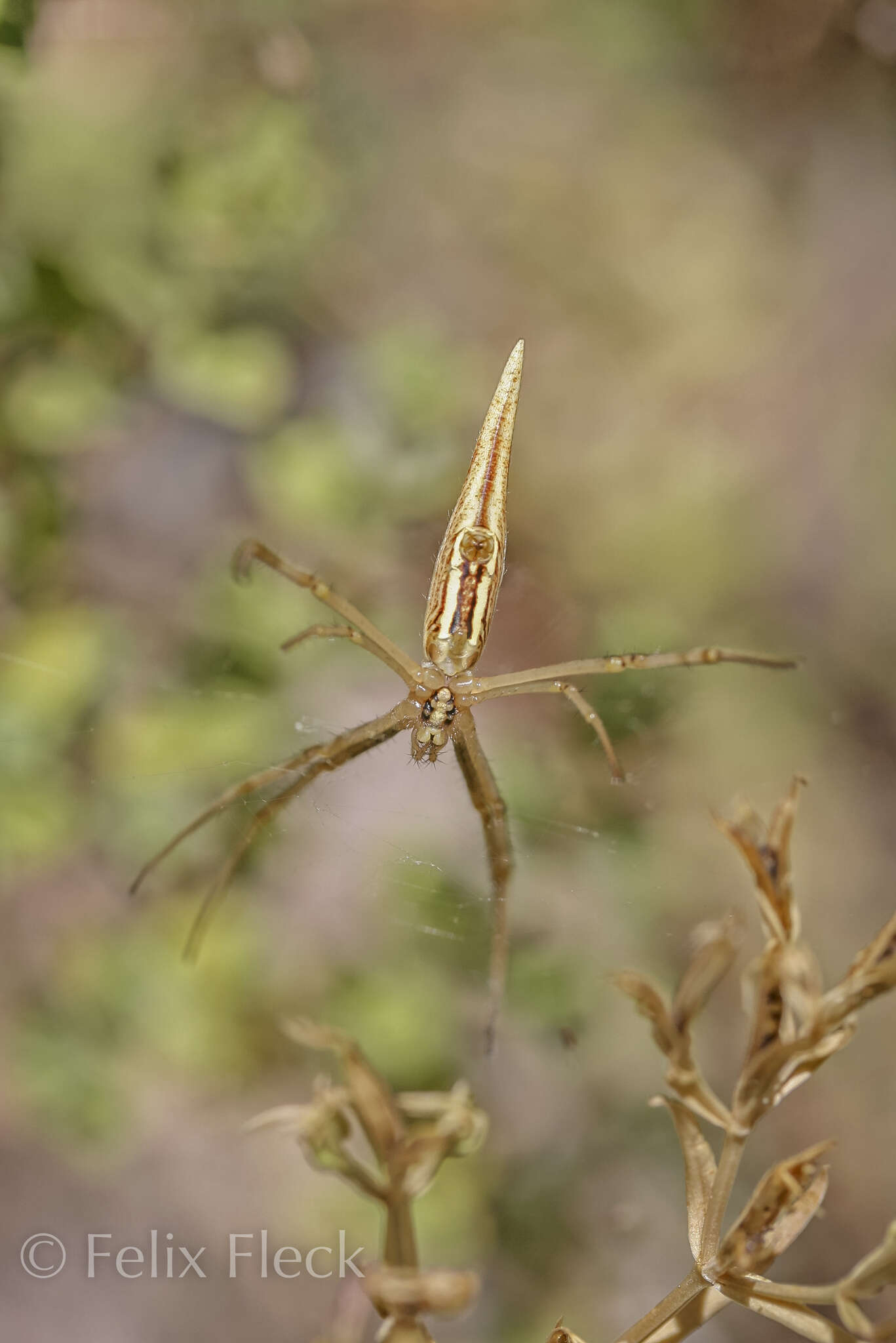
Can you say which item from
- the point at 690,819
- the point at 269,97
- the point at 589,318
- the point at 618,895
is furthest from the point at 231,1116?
the point at 269,97

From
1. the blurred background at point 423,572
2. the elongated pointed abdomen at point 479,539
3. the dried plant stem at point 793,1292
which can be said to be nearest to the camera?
the dried plant stem at point 793,1292

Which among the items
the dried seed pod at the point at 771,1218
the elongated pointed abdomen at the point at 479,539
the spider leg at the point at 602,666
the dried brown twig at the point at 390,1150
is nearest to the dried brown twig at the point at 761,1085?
the dried seed pod at the point at 771,1218

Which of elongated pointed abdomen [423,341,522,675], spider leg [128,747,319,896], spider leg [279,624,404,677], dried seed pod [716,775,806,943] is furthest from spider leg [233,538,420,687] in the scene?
dried seed pod [716,775,806,943]

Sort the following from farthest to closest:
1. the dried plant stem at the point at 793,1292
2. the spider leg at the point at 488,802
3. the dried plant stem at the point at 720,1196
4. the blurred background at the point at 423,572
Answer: the blurred background at the point at 423,572 → the spider leg at the point at 488,802 → the dried plant stem at the point at 720,1196 → the dried plant stem at the point at 793,1292

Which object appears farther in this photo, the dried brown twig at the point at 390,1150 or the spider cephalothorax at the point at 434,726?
the spider cephalothorax at the point at 434,726

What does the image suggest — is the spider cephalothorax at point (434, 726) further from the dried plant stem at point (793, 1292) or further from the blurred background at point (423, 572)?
the dried plant stem at point (793, 1292)

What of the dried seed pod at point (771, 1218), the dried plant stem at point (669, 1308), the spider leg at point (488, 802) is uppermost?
the spider leg at point (488, 802)

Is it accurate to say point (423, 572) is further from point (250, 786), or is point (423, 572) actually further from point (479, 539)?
point (250, 786)
